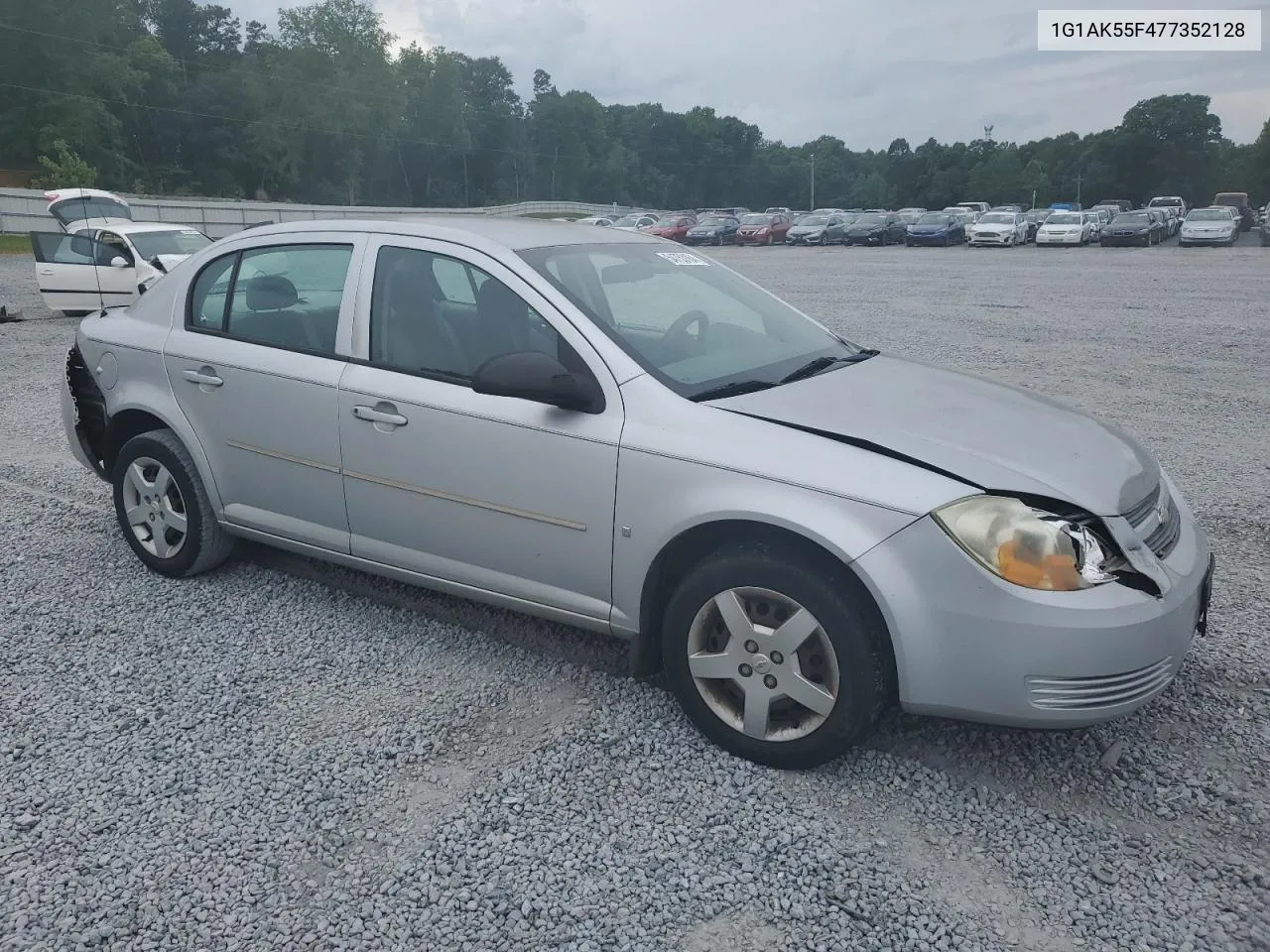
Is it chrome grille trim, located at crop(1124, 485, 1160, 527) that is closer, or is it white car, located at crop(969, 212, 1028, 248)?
chrome grille trim, located at crop(1124, 485, 1160, 527)

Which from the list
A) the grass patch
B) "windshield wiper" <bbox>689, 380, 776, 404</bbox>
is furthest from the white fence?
"windshield wiper" <bbox>689, 380, 776, 404</bbox>

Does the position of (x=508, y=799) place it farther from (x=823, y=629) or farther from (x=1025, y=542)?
(x=1025, y=542)

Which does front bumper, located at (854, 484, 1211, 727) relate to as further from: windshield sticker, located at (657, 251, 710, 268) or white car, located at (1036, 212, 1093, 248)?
white car, located at (1036, 212, 1093, 248)

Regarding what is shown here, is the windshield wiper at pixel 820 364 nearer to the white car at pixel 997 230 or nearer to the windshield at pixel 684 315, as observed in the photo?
the windshield at pixel 684 315

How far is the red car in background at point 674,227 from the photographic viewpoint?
147ft

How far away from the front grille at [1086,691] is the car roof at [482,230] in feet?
7.78

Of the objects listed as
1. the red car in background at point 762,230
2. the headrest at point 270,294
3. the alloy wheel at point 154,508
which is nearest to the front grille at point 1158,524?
the headrest at point 270,294

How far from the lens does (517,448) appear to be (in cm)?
352

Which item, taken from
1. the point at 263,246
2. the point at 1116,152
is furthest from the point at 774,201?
the point at 263,246

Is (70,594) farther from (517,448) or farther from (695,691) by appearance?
(695,691)

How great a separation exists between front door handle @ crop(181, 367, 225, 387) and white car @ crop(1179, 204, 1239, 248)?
3849cm

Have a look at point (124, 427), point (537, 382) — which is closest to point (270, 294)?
point (124, 427)

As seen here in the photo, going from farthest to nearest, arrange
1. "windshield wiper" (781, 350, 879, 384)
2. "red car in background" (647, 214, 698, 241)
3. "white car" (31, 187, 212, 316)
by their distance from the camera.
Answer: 1. "red car in background" (647, 214, 698, 241)
2. "white car" (31, 187, 212, 316)
3. "windshield wiper" (781, 350, 879, 384)

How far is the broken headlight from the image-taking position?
281 cm
